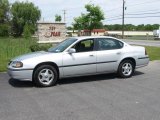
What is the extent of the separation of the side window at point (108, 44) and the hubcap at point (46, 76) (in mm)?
1830

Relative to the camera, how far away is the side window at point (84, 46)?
937 centimetres

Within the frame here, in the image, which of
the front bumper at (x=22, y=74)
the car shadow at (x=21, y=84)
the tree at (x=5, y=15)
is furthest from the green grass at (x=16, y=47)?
the tree at (x=5, y=15)

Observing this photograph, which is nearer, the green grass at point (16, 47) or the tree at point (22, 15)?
the green grass at point (16, 47)

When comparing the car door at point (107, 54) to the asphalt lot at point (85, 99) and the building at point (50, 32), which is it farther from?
the building at point (50, 32)

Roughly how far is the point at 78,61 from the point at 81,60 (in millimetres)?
99

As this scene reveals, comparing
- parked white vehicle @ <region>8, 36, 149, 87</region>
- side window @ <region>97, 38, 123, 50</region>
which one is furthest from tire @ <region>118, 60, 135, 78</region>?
side window @ <region>97, 38, 123, 50</region>

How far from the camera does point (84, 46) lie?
9.51m

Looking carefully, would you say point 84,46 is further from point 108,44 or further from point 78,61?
point 108,44

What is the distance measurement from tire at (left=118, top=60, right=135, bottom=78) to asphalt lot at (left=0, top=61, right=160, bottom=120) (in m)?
0.22

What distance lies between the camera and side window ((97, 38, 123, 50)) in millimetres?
9727

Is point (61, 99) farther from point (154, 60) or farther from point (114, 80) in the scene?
point (154, 60)

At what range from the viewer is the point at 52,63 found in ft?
29.1

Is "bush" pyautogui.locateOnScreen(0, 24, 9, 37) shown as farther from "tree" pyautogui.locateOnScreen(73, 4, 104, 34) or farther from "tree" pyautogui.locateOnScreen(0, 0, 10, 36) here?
"tree" pyautogui.locateOnScreen(73, 4, 104, 34)

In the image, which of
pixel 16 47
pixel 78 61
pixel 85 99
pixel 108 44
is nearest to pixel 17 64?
pixel 78 61
